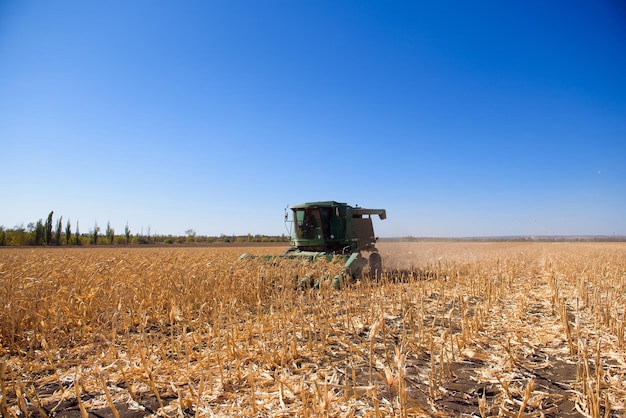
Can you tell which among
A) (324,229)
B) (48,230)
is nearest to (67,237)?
(48,230)

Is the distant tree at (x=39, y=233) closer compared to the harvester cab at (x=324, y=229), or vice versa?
the harvester cab at (x=324, y=229)

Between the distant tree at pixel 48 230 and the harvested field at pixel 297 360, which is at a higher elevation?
the distant tree at pixel 48 230

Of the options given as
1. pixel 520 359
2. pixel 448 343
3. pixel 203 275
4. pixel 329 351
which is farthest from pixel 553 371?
pixel 203 275

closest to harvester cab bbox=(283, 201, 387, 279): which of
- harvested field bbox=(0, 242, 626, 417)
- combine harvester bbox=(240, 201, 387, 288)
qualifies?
combine harvester bbox=(240, 201, 387, 288)

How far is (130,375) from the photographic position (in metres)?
3.30

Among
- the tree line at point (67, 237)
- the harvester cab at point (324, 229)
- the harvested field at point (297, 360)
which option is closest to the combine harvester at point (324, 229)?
the harvester cab at point (324, 229)

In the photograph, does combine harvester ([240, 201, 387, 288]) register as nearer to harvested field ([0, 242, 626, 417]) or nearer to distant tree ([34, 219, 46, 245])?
harvested field ([0, 242, 626, 417])

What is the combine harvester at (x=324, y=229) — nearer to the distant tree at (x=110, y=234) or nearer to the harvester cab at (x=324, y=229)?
the harvester cab at (x=324, y=229)

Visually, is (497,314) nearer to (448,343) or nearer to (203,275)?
(448,343)

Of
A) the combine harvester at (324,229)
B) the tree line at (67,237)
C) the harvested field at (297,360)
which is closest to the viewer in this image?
the harvested field at (297,360)

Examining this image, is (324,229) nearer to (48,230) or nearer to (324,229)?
(324,229)

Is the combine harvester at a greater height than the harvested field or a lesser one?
greater

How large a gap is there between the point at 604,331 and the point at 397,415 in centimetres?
409

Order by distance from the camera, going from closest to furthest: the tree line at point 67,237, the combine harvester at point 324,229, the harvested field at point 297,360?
the harvested field at point 297,360 < the combine harvester at point 324,229 < the tree line at point 67,237
